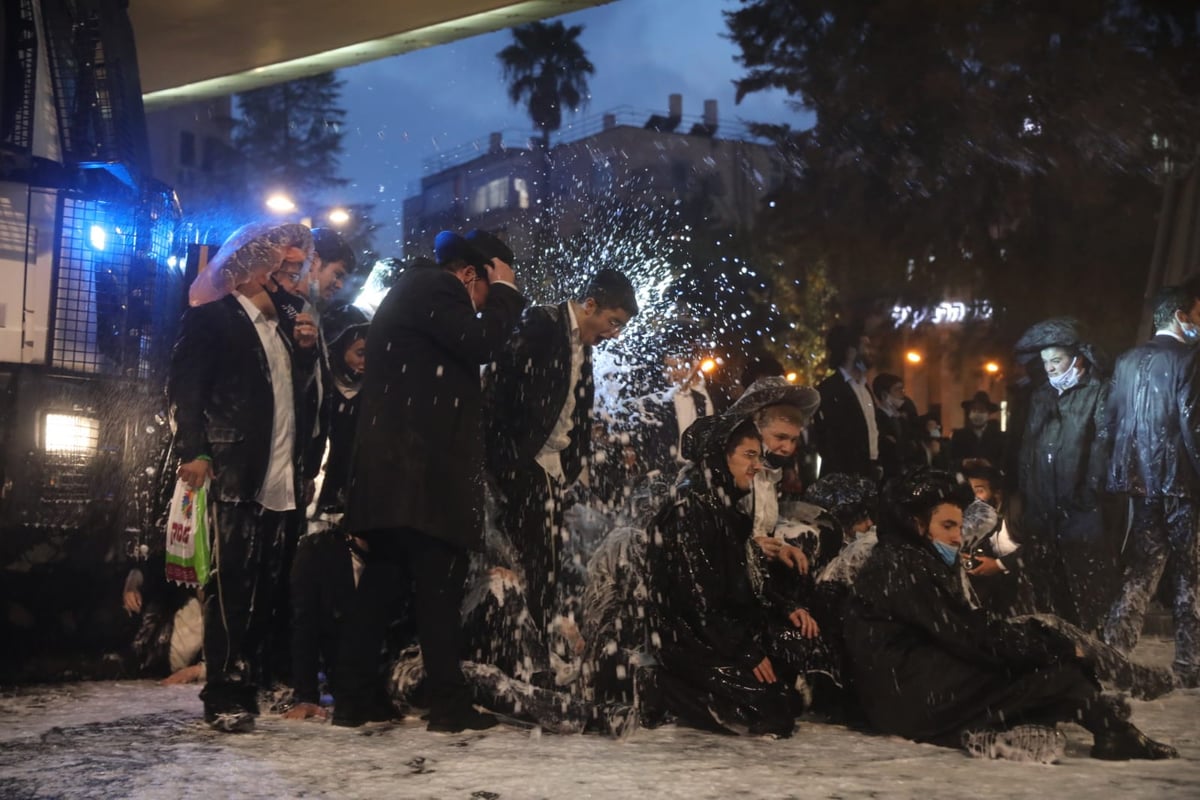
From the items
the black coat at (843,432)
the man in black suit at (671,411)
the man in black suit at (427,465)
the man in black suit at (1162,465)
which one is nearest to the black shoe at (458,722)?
the man in black suit at (427,465)

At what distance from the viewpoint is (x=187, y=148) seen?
158 feet

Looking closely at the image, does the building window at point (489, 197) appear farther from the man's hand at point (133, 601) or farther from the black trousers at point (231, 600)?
the black trousers at point (231, 600)

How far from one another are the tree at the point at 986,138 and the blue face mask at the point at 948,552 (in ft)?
31.9

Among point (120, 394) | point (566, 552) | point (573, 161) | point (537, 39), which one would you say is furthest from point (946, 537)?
point (537, 39)

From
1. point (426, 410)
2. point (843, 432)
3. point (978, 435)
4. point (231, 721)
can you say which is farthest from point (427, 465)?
point (978, 435)

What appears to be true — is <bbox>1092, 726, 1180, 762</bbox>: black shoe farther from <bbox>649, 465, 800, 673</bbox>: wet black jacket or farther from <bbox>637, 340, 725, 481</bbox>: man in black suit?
<bbox>637, 340, 725, 481</bbox>: man in black suit

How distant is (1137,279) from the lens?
1582cm

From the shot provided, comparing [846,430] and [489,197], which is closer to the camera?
[846,430]

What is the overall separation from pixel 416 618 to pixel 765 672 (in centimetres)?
144

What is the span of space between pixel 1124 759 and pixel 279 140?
42.3 metres

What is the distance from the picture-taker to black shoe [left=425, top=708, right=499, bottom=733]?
5.08 meters

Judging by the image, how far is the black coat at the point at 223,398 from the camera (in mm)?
5301

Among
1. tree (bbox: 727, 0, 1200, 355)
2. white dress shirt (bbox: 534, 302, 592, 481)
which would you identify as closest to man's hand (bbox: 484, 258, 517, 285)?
white dress shirt (bbox: 534, 302, 592, 481)

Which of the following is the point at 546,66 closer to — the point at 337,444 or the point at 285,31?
the point at 285,31
